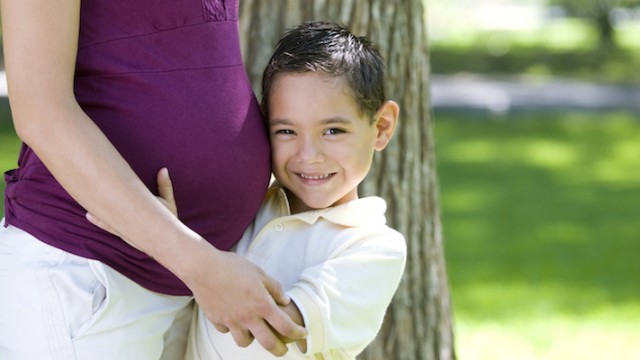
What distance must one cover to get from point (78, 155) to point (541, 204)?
7357 millimetres

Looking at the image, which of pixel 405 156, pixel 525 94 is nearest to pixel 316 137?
pixel 405 156

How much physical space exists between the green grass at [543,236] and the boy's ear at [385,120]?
3011 mm

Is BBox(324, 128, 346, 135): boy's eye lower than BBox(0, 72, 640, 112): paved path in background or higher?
higher

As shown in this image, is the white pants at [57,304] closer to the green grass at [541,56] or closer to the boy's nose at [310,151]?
the boy's nose at [310,151]

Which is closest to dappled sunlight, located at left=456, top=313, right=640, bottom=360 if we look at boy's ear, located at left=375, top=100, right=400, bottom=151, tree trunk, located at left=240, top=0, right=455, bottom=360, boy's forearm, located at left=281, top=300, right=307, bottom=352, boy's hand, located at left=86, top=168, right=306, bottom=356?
tree trunk, located at left=240, top=0, right=455, bottom=360

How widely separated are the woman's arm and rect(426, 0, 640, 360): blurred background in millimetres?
3584

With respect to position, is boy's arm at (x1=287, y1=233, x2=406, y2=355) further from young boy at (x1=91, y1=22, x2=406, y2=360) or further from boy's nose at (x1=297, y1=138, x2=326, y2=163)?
boy's nose at (x1=297, y1=138, x2=326, y2=163)

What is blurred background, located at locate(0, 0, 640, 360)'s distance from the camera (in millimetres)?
5945

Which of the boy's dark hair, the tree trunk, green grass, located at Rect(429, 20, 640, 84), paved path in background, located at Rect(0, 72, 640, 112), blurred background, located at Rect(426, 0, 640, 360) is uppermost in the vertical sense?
the boy's dark hair

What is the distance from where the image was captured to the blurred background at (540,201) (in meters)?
5.95

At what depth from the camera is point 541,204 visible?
352 inches

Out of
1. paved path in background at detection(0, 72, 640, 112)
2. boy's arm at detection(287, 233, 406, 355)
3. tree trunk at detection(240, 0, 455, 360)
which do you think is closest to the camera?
boy's arm at detection(287, 233, 406, 355)

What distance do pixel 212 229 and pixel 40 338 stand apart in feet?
1.32

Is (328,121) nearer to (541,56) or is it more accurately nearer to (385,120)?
(385,120)
